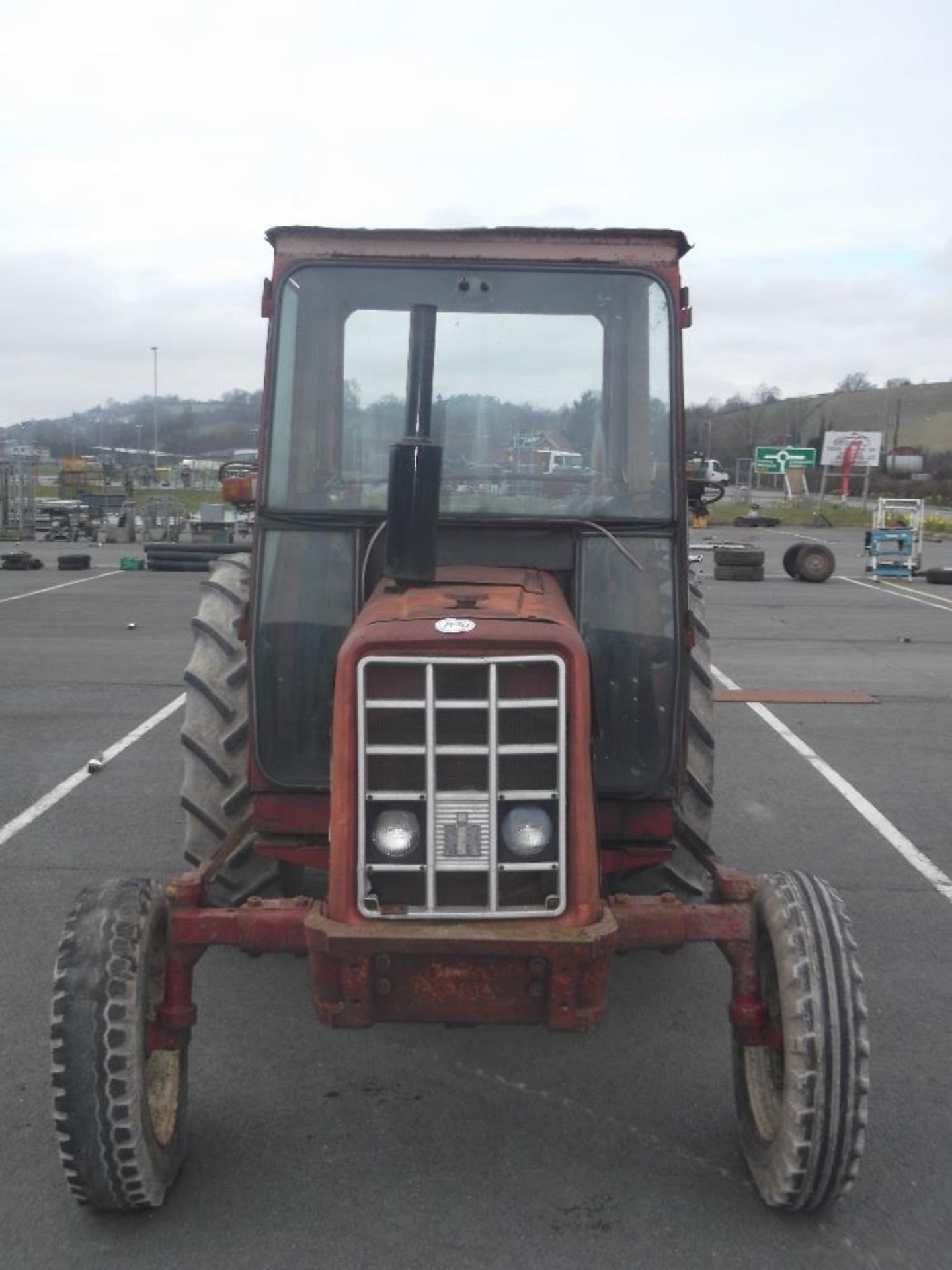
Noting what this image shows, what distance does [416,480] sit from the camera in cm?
382

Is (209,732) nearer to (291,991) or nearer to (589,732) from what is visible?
(291,991)

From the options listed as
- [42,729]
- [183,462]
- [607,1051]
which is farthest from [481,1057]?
[183,462]

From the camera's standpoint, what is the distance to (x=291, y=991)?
5.27 metres

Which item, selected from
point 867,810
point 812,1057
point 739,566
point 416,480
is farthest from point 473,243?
point 739,566

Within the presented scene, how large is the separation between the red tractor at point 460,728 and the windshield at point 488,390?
0.03 feet

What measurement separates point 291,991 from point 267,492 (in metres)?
1.96

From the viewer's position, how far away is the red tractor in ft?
11.8

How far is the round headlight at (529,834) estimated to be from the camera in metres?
3.71

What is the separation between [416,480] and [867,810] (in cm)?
526

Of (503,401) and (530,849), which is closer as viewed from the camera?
(530,849)

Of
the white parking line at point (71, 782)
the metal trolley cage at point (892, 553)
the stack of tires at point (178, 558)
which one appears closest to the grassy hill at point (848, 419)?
the metal trolley cage at point (892, 553)

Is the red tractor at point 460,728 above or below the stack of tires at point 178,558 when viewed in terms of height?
above

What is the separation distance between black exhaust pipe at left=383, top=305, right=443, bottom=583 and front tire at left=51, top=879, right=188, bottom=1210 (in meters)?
1.22

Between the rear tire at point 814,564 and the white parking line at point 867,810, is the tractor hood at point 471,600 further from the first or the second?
the rear tire at point 814,564
